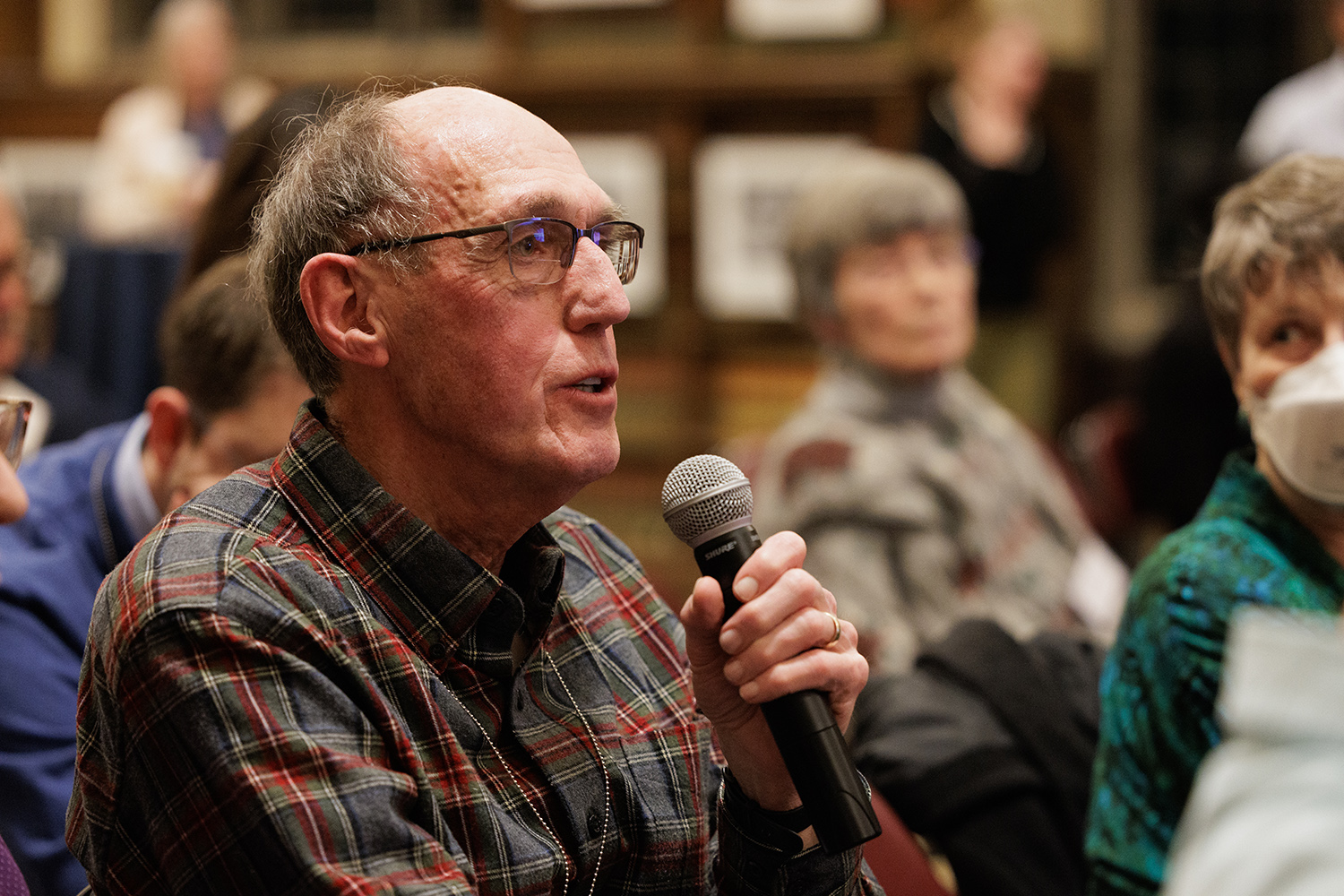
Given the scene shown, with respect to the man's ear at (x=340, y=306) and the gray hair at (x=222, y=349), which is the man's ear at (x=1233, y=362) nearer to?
the man's ear at (x=340, y=306)

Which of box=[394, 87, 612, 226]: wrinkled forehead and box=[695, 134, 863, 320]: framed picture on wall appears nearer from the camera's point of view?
box=[394, 87, 612, 226]: wrinkled forehead

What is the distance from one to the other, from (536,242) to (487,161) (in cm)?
10

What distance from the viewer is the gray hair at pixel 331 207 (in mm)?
1435

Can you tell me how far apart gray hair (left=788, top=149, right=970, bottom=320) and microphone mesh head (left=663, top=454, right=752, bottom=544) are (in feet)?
7.16

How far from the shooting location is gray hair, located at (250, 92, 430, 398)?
56.5 inches

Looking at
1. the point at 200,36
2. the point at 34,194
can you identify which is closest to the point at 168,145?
the point at 200,36

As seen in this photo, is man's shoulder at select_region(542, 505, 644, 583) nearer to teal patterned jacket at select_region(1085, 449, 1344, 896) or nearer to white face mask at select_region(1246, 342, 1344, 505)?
teal patterned jacket at select_region(1085, 449, 1344, 896)

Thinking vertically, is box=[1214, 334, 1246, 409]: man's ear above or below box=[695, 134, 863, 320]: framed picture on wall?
above

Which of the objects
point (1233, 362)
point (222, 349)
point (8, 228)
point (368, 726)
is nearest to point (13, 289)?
point (8, 228)

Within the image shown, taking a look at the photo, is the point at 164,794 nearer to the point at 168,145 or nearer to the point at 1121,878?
the point at 1121,878

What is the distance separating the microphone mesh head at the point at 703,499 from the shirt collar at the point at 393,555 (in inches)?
7.6

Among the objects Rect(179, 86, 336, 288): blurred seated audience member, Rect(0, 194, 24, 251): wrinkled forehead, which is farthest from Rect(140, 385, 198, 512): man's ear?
Rect(0, 194, 24, 251): wrinkled forehead

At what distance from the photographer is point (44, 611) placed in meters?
2.00

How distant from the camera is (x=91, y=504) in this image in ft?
7.09
